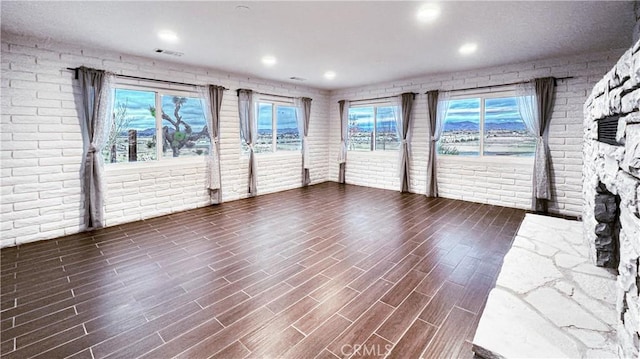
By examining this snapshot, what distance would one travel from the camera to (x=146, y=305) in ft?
6.99

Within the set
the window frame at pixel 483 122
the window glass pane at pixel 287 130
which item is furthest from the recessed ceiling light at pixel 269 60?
the window frame at pixel 483 122

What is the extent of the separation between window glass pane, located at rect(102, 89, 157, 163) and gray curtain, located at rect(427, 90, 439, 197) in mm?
4992

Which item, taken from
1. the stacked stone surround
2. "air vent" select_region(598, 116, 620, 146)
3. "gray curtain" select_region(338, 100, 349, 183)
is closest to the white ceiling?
"air vent" select_region(598, 116, 620, 146)

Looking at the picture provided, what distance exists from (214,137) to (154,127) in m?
0.95

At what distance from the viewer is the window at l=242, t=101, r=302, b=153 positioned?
20.3 ft

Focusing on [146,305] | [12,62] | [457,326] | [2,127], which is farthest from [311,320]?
[12,62]

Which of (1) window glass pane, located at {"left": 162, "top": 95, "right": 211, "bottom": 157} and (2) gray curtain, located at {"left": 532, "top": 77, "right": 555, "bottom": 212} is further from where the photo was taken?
(1) window glass pane, located at {"left": 162, "top": 95, "right": 211, "bottom": 157}

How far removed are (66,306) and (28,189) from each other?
2.28 metres

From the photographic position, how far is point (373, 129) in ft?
22.7

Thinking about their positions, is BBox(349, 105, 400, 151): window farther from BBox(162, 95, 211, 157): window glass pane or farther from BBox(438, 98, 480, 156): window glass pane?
BBox(162, 95, 211, 157): window glass pane

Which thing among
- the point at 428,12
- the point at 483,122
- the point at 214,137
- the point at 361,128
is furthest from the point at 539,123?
the point at 214,137

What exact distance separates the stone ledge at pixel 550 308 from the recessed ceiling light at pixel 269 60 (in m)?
4.01

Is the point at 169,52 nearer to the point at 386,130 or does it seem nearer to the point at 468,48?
the point at 468,48

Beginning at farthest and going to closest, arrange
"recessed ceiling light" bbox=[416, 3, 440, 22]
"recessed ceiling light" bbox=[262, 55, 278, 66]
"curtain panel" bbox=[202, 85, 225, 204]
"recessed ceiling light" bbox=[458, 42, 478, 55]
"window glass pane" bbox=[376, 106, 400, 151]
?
1. "window glass pane" bbox=[376, 106, 400, 151]
2. "curtain panel" bbox=[202, 85, 225, 204]
3. "recessed ceiling light" bbox=[262, 55, 278, 66]
4. "recessed ceiling light" bbox=[458, 42, 478, 55]
5. "recessed ceiling light" bbox=[416, 3, 440, 22]
